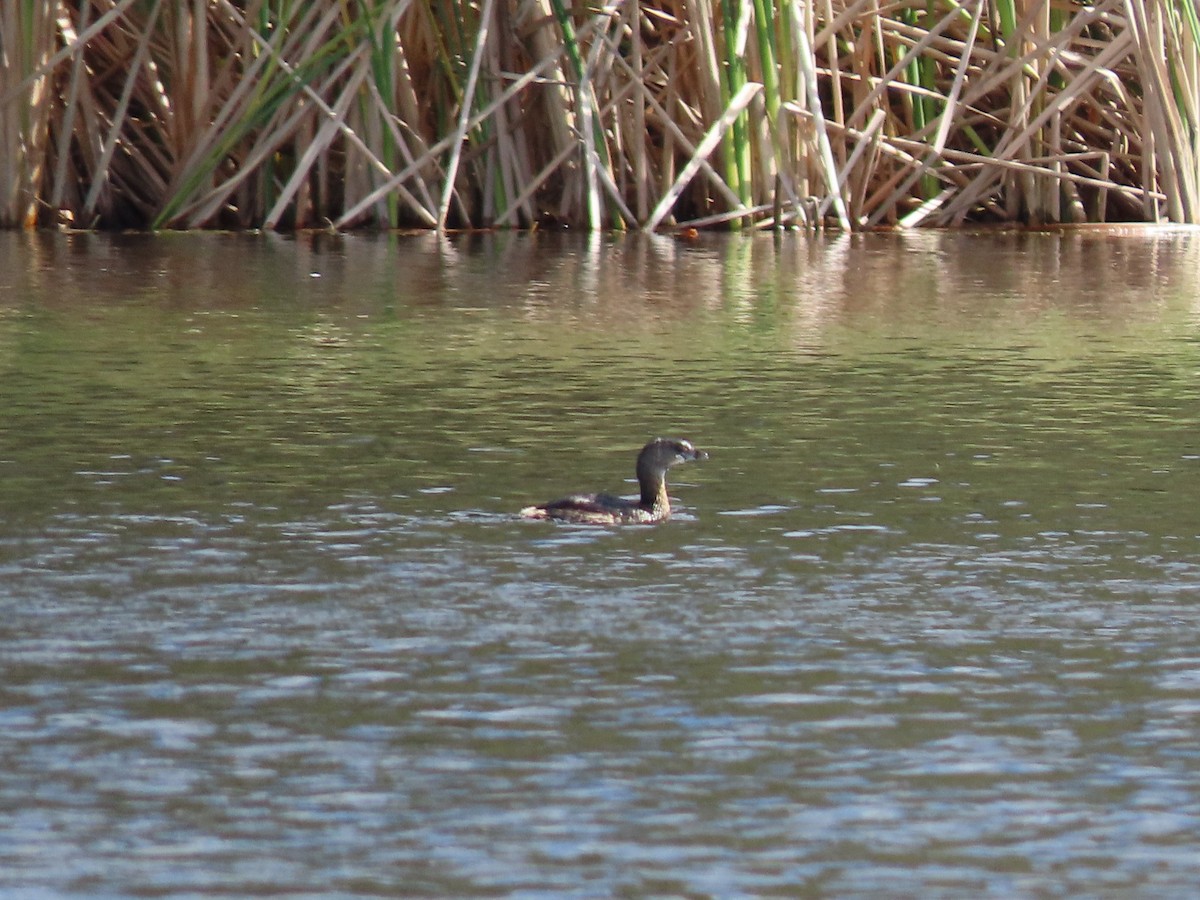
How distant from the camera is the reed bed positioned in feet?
63.3

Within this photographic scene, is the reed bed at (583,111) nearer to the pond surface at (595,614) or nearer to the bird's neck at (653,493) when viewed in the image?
the pond surface at (595,614)

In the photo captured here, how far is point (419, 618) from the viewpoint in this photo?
6.67 m

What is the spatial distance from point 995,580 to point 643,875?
288 cm

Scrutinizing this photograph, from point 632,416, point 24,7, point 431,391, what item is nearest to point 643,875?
point 632,416

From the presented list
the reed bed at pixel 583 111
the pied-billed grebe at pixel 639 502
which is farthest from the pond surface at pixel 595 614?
the reed bed at pixel 583 111

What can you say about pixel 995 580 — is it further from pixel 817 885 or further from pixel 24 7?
pixel 24 7

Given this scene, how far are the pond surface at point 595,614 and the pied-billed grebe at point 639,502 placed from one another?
0.06m

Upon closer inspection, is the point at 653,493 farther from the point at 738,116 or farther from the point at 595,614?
the point at 738,116

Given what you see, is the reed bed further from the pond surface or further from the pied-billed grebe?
the pied-billed grebe

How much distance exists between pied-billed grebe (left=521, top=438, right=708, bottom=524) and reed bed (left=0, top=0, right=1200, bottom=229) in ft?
35.7

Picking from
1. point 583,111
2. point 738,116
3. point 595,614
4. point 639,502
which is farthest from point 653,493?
point 738,116

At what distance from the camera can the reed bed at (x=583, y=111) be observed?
19297 millimetres

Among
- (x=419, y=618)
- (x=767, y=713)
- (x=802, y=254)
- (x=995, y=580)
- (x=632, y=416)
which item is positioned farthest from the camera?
(x=802, y=254)

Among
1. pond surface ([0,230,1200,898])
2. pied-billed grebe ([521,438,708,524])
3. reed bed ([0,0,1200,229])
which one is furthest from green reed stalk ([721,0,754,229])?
pied-billed grebe ([521,438,708,524])
